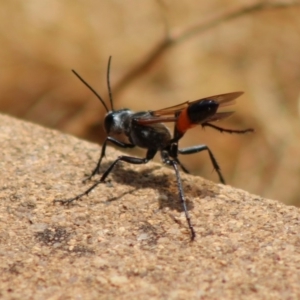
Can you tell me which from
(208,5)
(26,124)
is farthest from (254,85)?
(26,124)

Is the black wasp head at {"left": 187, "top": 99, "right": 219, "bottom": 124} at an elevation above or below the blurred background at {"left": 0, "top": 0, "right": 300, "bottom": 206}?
below

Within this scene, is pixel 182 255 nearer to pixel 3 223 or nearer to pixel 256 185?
pixel 3 223

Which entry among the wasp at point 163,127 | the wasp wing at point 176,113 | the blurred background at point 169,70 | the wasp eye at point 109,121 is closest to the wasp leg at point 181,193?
the wasp at point 163,127

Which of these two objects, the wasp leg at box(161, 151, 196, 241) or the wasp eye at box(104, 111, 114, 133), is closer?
the wasp leg at box(161, 151, 196, 241)

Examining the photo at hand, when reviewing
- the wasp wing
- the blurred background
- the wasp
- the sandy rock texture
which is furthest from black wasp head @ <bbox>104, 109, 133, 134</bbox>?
the blurred background

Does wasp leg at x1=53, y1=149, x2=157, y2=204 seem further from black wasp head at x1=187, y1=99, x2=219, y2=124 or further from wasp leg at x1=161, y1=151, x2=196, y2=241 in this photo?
black wasp head at x1=187, y1=99, x2=219, y2=124

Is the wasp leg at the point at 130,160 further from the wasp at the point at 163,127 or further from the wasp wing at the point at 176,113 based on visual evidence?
the wasp wing at the point at 176,113

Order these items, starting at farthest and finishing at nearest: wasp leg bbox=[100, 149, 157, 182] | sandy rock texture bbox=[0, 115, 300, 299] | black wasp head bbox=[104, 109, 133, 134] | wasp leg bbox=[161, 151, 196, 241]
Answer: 1. black wasp head bbox=[104, 109, 133, 134]
2. wasp leg bbox=[100, 149, 157, 182]
3. wasp leg bbox=[161, 151, 196, 241]
4. sandy rock texture bbox=[0, 115, 300, 299]
